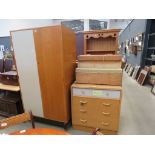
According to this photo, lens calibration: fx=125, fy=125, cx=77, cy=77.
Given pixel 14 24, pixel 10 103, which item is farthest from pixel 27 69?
pixel 14 24

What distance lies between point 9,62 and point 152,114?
149 inches

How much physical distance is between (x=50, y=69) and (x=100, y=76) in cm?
83

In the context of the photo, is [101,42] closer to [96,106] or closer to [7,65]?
[96,106]

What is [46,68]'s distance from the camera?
208cm

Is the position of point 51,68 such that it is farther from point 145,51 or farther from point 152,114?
point 145,51

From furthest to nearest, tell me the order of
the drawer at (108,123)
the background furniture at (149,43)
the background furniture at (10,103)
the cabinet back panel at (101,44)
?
the background furniture at (149,43) < the cabinet back panel at (101,44) < the background furniture at (10,103) < the drawer at (108,123)

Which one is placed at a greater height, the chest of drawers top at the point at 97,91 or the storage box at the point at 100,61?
the storage box at the point at 100,61

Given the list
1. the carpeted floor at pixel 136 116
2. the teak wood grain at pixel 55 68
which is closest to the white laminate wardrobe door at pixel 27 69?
the teak wood grain at pixel 55 68

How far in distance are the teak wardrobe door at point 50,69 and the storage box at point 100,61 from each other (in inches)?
17.5

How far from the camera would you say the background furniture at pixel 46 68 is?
1.94m

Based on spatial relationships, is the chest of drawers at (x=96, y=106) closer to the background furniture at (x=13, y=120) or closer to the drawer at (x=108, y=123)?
the drawer at (x=108, y=123)

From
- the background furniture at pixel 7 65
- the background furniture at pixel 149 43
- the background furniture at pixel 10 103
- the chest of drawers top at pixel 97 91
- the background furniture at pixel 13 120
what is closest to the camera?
the background furniture at pixel 13 120

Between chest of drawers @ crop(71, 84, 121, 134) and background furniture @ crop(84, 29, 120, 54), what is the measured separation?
3.85 feet
